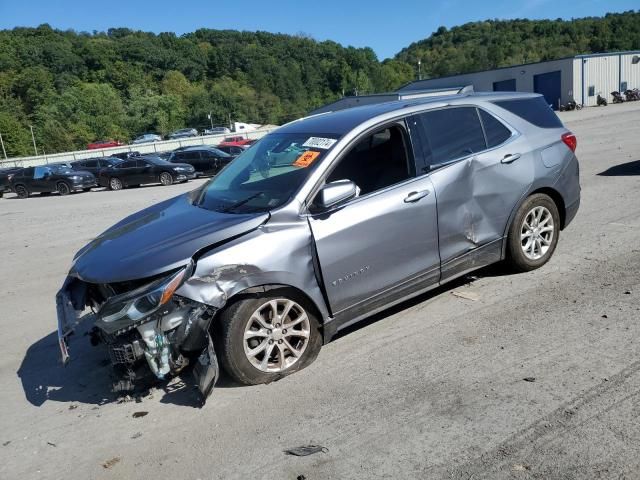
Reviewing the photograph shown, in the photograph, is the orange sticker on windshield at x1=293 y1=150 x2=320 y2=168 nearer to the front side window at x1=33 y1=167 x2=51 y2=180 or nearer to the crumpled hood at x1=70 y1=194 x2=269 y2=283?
the crumpled hood at x1=70 y1=194 x2=269 y2=283

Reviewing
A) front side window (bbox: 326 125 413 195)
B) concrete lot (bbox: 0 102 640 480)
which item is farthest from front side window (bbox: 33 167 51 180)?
front side window (bbox: 326 125 413 195)

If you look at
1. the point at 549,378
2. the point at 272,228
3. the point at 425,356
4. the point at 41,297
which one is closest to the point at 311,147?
the point at 272,228

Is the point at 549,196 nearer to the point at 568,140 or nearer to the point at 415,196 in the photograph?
the point at 568,140

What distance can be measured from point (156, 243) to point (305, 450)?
1738mm

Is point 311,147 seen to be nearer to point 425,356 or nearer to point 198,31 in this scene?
point 425,356

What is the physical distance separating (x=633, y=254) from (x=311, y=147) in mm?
3699

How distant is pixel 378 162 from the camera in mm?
4613

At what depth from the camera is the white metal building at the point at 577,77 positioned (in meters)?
50.1

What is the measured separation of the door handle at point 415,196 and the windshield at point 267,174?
28.8 inches

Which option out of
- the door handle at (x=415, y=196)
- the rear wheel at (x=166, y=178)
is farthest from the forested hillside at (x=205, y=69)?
the door handle at (x=415, y=196)

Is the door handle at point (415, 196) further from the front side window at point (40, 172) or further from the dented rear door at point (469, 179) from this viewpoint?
the front side window at point (40, 172)

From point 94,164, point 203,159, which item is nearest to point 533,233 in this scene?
point 203,159

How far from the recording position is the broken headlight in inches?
136

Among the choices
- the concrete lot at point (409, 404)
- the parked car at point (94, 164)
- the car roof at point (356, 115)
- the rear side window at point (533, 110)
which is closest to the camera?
the concrete lot at point (409, 404)
